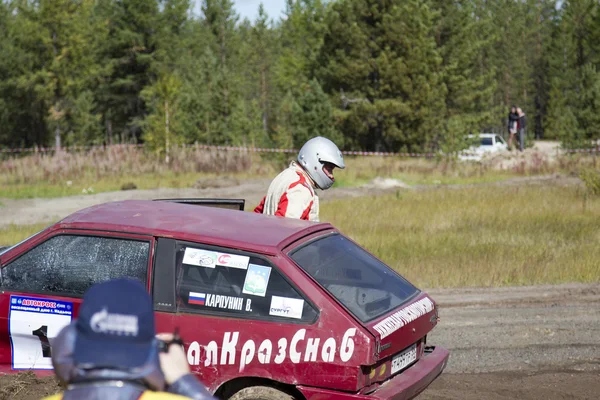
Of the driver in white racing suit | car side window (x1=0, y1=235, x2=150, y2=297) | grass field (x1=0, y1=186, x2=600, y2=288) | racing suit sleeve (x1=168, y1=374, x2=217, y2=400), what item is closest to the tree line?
grass field (x1=0, y1=186, x2=600, y2=288)

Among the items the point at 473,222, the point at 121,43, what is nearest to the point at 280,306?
the point at 473,222

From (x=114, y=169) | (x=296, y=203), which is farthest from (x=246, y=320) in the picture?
(x=114, y=169)

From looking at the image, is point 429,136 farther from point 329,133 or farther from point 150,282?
point 150,282

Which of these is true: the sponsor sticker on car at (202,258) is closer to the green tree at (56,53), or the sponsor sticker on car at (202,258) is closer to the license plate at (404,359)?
the license plate at (404,359)

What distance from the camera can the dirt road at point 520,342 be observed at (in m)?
7.05

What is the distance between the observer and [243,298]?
5.21 m

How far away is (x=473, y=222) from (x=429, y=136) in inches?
1229

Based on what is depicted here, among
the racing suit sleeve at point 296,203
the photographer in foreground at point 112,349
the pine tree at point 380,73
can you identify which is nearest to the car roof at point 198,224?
the racing suit sleeve at point 296,203

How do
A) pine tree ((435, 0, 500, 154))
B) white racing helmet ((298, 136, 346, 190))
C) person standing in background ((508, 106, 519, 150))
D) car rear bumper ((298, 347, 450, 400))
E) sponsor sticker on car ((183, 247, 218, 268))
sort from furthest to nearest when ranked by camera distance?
pine tree ((435, 0, 500, 154))
person standing in background ((508, 106, 519, 150))
white racing helmet ((298, 136, 346, 190))
sponsor sticker on car ((183, 247, 218, 268))
car rear bumper ((298, 347, 450, 400))

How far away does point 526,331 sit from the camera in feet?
29.5

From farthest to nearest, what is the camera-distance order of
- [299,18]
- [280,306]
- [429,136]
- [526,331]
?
1. [299,18]
2. [429,136]
3. [526,331]
4. [280,306]

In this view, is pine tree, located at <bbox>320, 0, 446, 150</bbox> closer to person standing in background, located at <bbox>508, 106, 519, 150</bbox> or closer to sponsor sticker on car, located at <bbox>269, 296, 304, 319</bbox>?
person standing in background, located at <bbox>508, 106, 519, 150</bbox>

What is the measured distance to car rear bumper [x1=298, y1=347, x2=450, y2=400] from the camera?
4965mm

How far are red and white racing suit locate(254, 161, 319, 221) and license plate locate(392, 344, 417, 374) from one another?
1.65 meters
